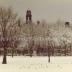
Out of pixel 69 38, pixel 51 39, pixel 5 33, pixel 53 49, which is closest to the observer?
pixel 5 33

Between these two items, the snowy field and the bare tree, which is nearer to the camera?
the snowy field

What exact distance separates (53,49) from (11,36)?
1321cm

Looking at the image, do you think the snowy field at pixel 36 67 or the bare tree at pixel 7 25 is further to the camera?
the bare tree at pixel 7 25

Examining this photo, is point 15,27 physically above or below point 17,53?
above

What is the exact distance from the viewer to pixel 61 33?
164ft

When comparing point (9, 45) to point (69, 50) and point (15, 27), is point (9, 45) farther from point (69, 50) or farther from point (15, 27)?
point (69, 50)

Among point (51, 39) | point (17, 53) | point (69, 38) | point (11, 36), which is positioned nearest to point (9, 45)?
point (11, 36)

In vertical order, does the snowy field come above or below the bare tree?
below

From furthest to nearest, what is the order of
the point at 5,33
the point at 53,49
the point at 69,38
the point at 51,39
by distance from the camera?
1. the point at 69,38
2. the point at 51,39
3. the point at 53,49
4. the point at 5,33

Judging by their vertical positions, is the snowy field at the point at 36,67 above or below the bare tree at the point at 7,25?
below

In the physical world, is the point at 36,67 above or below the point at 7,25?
below

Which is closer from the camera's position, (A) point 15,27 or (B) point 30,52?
(A) point 15,27

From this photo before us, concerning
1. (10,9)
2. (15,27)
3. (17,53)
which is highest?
(10,9)

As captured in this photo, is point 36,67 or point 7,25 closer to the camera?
point 36,67
